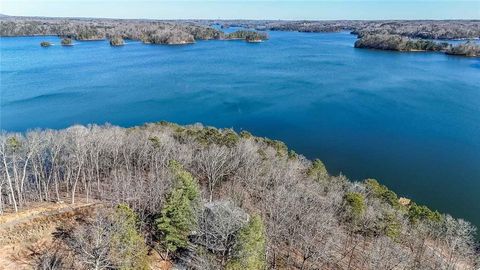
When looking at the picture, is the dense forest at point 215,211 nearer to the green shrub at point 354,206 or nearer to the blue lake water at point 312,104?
the green shrub at point 354,206

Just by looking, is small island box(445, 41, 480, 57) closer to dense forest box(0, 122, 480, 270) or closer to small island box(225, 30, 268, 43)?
small island box(225, 30, 268, 43)

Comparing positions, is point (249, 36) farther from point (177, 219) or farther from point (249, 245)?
point (249, 245)

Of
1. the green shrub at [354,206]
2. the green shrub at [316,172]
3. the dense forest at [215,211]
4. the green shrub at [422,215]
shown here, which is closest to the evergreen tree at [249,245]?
the dense forest at [215,211]

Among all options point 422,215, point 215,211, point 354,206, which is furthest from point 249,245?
point 422,215

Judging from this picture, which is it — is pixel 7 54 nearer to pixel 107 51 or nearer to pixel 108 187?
pixel 107 51

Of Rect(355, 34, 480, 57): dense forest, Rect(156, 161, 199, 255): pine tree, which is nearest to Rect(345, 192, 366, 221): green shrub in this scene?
Rect(156, 161, 199, 255): pine tree

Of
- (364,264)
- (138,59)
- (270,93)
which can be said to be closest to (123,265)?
(364,264)
